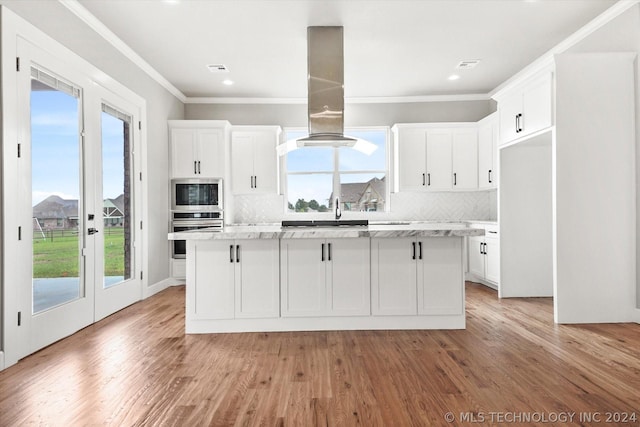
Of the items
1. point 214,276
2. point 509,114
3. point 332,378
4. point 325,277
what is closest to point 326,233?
point 325,277

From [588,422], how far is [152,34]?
4834 mm

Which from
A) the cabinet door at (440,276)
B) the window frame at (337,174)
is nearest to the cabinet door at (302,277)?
the cabinet door at (440,276)

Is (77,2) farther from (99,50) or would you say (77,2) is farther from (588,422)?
(588,422)

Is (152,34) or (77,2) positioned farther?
(152,34)

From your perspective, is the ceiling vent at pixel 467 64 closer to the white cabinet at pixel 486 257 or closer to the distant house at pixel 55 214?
the white cabinet at pixel 486 257

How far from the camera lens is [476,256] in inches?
222

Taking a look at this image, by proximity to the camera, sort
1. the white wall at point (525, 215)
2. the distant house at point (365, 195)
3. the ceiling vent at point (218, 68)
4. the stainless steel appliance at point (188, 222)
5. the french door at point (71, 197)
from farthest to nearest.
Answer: the distant house at point (365, 195) < the stainless steel appliance at point (188, 222) < the ceiling vent at point (218, 68) < the white wall at point (525, 215) < the french door at point (71, 197)

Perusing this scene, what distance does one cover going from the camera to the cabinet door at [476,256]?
544cm

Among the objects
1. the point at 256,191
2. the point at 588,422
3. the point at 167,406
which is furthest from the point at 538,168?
the point at 167,406

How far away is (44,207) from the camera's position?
3.07 m

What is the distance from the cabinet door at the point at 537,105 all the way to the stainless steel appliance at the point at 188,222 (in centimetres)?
419

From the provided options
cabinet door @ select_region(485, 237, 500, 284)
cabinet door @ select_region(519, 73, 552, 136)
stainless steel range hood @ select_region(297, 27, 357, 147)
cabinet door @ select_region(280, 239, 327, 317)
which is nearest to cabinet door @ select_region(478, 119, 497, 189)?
cabinet door @ select_region(485, 237, 500, 284)

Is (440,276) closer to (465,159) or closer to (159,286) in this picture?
(465,159)

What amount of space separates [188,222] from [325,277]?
311 cm
